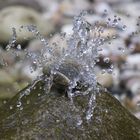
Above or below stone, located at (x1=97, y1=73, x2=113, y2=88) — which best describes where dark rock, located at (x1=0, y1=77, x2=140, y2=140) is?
below

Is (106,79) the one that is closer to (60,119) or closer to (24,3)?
(24,3)

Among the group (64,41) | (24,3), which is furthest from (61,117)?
(24,3)

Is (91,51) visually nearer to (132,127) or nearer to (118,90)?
(132,127)

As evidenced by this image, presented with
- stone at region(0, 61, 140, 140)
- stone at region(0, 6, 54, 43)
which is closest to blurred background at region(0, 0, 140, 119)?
stone at region(0, 6, 54, 43)

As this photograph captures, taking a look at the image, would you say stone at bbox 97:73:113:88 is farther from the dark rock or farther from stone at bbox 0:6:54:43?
the dark rock

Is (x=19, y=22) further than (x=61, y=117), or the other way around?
(x=19, y=22)

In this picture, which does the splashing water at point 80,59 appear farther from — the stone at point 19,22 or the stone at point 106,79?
the stone at point 19,22

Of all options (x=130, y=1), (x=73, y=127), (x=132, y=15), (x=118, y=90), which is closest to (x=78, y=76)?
(x=73, y=127)

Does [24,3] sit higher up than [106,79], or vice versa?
[24,3]
